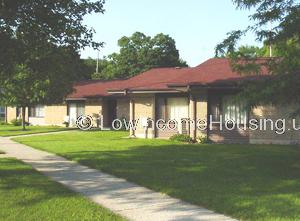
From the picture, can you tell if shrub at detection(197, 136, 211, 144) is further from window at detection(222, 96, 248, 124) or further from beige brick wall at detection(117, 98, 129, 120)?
beige brick wall at detection(117, 98, 129, 120)

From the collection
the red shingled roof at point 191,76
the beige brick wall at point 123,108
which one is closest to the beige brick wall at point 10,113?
the beige brick wall at point 123,108

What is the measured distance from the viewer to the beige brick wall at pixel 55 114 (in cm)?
4347

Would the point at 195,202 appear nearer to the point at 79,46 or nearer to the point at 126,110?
the point at 79,46

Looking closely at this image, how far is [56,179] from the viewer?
13.1m

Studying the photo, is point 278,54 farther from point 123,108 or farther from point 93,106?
point 93,106

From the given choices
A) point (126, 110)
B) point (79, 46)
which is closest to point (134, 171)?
point (79, 46)

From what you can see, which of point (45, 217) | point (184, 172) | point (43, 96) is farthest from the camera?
point (43, 96)

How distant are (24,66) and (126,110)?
23.9 m

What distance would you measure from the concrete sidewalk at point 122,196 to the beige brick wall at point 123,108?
2099 cm

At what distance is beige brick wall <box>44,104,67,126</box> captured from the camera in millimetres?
43469

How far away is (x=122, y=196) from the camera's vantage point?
35.0 feet

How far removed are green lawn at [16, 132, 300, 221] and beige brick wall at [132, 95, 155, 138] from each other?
5.33 metres

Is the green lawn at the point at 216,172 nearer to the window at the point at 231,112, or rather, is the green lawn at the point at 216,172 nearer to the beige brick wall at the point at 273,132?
the beige brick wall at the point at 273,132

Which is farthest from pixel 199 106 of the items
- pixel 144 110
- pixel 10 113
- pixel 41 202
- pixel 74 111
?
pixel 10 113
